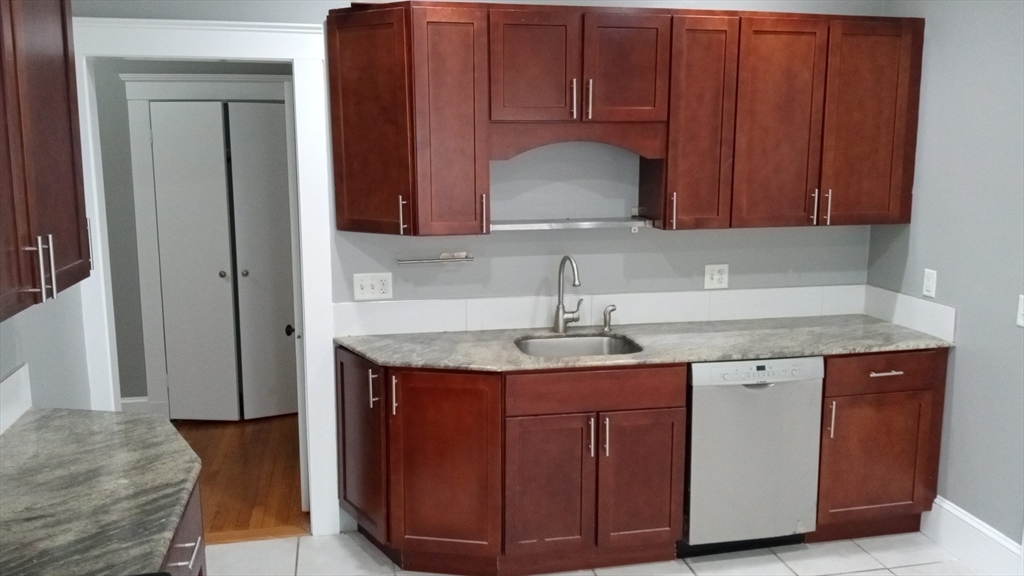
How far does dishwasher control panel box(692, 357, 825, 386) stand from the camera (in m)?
3.13

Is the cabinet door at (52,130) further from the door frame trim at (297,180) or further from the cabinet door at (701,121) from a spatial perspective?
the cabinet door at (701,121)

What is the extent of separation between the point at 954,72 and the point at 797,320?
122 centimetres

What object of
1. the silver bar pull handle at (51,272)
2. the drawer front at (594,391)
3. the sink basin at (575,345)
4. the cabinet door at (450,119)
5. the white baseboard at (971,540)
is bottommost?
the white baseboard at (971,540)

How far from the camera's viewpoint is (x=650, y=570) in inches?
128

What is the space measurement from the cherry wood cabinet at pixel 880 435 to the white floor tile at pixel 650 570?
2.02ft

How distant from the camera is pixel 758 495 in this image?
10.7 feet

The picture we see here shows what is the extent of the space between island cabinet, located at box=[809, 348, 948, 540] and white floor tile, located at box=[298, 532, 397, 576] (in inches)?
71.7

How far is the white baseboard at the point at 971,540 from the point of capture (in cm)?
310

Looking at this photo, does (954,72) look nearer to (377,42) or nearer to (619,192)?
(619,192)

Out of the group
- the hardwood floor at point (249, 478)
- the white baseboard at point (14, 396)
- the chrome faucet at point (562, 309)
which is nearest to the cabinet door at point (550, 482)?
the chrome faucet at point (562, 309)

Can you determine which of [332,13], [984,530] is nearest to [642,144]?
[332,13]

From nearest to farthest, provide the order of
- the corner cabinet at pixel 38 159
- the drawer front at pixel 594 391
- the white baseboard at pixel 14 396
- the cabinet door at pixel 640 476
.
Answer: the corner cabinet at pixel 38 159 < the white baseboard at pixel 14 396 < the drawer front at pixel 594 391 < the cabinet door at pixel 640 476

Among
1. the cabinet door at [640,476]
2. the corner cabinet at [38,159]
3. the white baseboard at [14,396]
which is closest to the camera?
the corner cabinet at [38,159]

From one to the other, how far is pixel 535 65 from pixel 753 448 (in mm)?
1723
